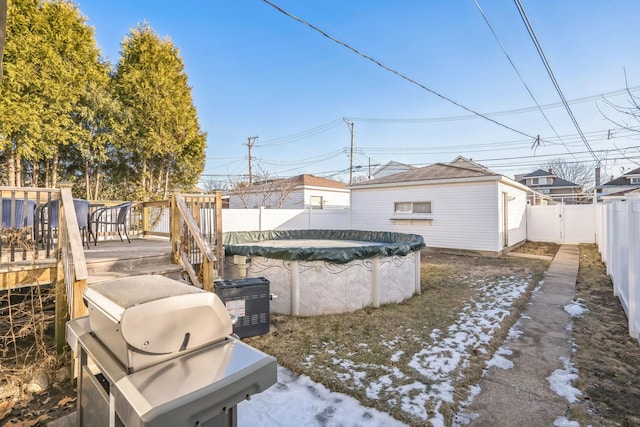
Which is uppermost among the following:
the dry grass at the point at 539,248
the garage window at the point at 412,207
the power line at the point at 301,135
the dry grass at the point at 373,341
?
the power line at the point at 301,135

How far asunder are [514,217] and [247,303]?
12140mm

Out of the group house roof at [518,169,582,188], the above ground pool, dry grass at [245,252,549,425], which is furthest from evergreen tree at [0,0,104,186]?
house roof at [518,169,582,188]

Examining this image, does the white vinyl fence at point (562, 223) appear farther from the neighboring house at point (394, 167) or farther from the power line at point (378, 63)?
the neighboring house at point (394, 167)

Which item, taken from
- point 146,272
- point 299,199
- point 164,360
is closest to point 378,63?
point 146,272

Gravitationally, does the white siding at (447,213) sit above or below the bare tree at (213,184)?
below

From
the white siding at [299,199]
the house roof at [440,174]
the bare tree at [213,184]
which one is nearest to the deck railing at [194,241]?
the house roof at [440,174]

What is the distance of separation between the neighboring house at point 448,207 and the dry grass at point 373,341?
4267 millimetres

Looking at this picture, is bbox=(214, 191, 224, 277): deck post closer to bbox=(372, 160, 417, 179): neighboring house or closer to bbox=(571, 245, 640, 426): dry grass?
bbox=(571, 245, 640, 426): dry grass

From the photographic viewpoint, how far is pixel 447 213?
35.9 ft

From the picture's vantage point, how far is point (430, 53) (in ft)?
27.8

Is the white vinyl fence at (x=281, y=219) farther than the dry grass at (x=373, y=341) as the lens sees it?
Yes

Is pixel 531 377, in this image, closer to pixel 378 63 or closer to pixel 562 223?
pixel 378 63

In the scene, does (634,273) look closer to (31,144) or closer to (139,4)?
(139,4)

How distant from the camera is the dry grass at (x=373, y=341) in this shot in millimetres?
2838
